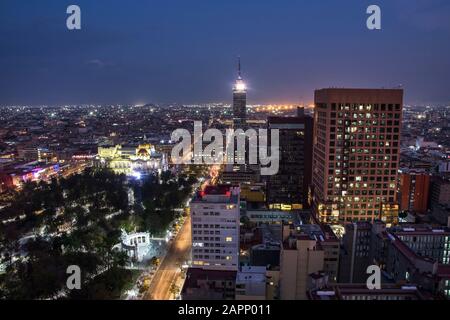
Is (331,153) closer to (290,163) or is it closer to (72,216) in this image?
(290,163)

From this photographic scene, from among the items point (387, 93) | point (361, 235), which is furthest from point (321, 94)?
point (361, 235)

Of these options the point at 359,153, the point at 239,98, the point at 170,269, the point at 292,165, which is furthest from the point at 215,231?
the point at 239,98

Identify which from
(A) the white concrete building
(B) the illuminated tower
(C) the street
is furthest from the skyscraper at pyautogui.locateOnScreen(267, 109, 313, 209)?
(B) the illuminated tower

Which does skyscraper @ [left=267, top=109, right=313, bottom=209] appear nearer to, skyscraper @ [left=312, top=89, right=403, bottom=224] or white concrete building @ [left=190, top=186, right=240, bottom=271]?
A: skyscraper @ [left=312, top=89, right=403, bottom=224]

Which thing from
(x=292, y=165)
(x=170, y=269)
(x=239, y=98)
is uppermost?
(x=239, y=98)

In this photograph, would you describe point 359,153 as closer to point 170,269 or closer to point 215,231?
point 215,231
